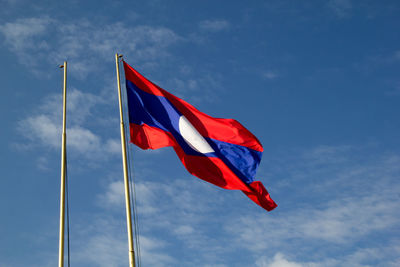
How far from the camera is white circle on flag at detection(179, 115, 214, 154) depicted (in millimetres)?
26266

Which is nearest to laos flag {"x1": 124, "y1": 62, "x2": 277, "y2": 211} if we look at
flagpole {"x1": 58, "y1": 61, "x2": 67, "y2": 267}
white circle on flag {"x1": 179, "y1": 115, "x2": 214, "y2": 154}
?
white circle on flag {"x1": 179, "y1": 115, "x2": 214, "y2": 154}

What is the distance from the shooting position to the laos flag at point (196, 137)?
25219 mm

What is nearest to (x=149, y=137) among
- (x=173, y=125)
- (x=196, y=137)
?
(x=173, y=125)

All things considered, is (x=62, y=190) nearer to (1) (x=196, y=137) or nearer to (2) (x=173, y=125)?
(2) (x=173, y=125)

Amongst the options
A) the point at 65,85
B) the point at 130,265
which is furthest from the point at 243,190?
the point at 65,85

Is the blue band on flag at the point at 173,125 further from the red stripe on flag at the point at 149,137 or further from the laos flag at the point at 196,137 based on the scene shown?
the red stripe on flag at the point at 149,137

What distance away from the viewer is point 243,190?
25109mm

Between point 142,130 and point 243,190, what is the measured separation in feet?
19.5

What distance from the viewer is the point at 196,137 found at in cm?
2647

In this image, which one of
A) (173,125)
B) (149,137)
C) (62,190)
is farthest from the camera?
(173,125)

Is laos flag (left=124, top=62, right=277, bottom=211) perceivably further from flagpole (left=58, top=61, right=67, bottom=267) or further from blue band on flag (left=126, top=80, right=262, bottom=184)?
flagpole (left=58, top=61, right=67, bottom=267)

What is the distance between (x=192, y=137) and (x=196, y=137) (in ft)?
0.76

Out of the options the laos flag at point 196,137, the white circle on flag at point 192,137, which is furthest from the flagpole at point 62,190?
the white circle on flag at point 192,137

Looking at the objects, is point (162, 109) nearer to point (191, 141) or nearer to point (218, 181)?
point (191, 141)
